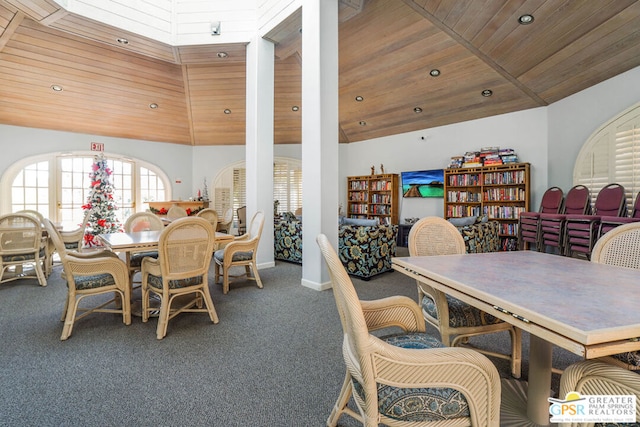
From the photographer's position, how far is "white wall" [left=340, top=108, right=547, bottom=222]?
6094 mm

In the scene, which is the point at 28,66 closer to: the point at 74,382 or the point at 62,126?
the point at 62,126

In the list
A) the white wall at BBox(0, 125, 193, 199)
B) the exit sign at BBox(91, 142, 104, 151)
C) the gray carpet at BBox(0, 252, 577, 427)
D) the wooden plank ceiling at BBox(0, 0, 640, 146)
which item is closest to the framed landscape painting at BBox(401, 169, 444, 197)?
the wooden plank ceiling at BBox(0, 0, 640, 146)

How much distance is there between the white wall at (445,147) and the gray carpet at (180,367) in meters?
5.06

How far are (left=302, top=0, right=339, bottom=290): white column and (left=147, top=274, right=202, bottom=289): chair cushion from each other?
150cm

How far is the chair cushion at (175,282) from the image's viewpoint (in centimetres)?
261

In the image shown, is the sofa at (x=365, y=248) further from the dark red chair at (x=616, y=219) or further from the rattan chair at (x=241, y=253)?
the dark red chair at (x=616, y=219)

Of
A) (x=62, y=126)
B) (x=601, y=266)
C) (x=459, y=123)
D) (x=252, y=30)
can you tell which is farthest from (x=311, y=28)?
(x=62, y=126)

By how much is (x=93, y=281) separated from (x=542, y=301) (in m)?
3.10

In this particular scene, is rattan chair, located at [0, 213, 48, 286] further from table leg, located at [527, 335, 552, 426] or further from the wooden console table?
table leg, located at [527, 335, 552, 426]

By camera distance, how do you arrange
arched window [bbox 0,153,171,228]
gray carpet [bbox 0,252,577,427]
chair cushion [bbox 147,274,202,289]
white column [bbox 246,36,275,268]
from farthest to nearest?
arched window [bbox 0,153,171,228] → white column [bbox 246,36,275,268] → chair cushion [bbox 147,274,202,289] → gray carpet [bbox 0,252,577,427]

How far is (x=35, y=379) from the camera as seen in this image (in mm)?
1904

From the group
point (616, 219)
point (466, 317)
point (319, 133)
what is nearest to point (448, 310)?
point (466, 317)

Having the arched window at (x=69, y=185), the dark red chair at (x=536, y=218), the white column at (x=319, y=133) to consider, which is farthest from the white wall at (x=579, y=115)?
the arched window at (x=69, y=185)

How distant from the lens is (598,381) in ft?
3.05
